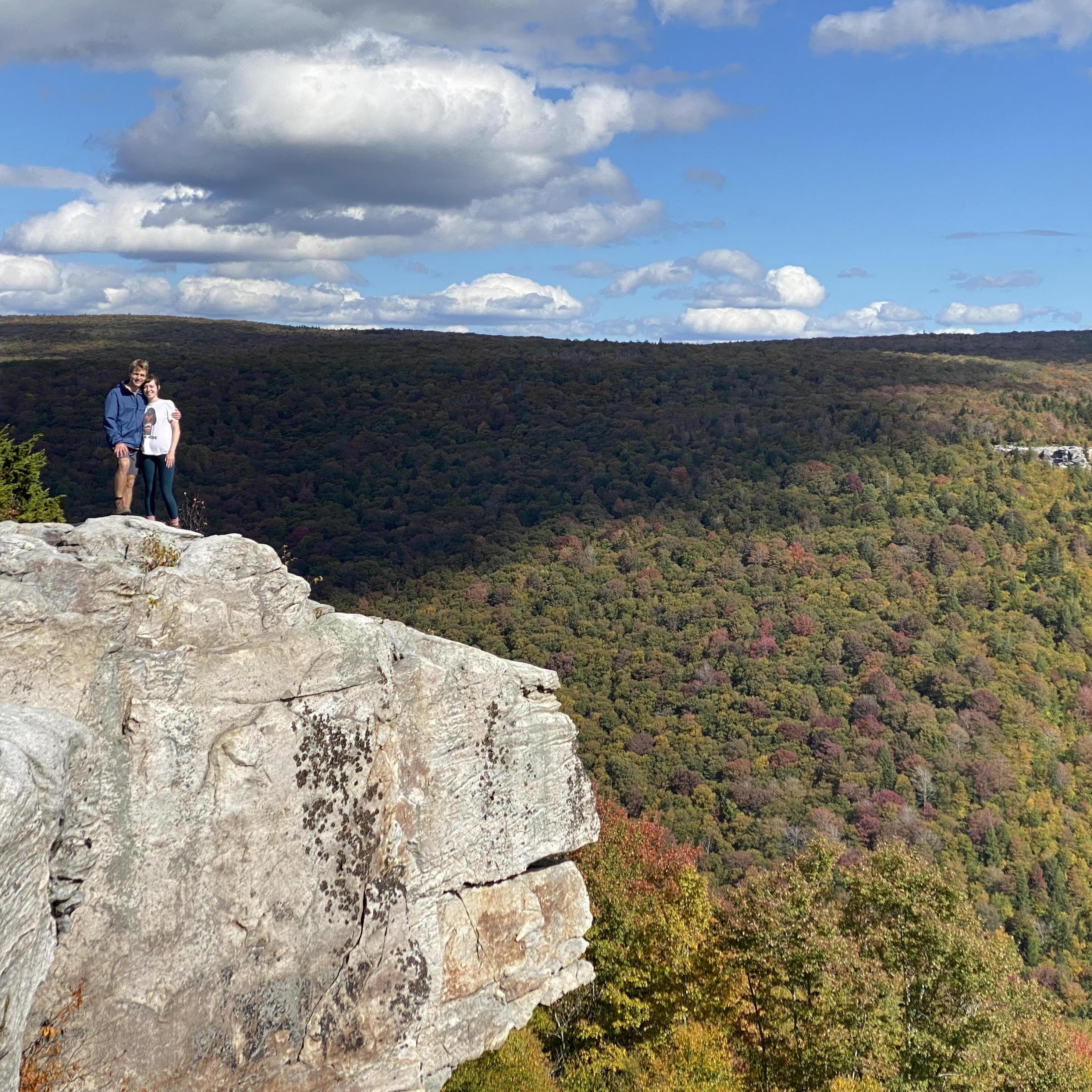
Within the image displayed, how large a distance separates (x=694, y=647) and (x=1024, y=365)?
83371mm

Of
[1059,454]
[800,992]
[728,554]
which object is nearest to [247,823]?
[800,992]

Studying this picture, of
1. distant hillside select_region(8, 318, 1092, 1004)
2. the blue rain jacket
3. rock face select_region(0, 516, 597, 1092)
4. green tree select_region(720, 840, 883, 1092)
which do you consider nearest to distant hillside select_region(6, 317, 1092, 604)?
distant hillside select_region(8, 318, 1092, 1004)

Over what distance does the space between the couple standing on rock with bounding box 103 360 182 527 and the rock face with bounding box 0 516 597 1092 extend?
219 centimetres

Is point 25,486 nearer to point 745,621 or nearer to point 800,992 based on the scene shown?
point 800,992

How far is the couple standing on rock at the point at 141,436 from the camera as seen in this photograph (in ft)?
45.5

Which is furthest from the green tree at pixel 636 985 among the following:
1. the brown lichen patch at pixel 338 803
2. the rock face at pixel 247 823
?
the brown lichen patch at pixel 338 803

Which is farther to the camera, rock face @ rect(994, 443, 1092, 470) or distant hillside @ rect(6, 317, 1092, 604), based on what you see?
rock face @ rect(994, 443, 1092, 470)

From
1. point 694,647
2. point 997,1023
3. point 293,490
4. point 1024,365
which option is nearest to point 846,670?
point 694,647

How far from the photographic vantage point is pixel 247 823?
1084 cm

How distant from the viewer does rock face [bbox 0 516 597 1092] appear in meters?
9.95

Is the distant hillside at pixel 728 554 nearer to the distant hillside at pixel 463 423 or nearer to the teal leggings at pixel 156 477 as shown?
the distant hillside at pixel 463 423

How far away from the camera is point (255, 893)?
10812 mm

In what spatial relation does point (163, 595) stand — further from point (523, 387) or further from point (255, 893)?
point (523, 387)

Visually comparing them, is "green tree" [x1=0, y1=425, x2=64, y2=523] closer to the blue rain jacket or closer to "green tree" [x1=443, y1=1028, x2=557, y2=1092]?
the blue rain jacket
